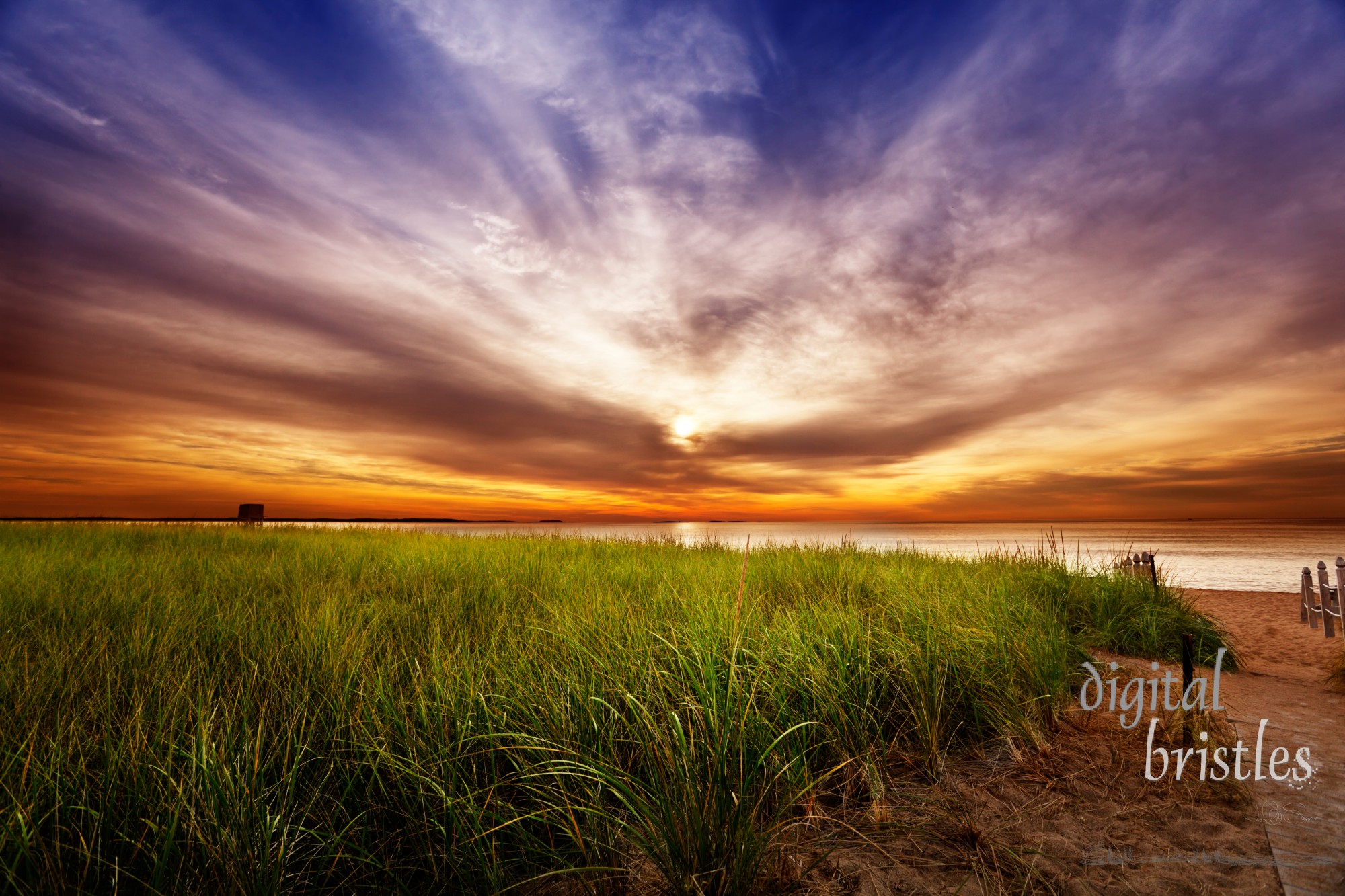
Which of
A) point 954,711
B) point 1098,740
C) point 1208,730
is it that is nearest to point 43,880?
point 954,711

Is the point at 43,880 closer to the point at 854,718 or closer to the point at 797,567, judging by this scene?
the point at 854,718

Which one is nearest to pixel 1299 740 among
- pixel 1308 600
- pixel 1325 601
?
pixel 1325 601

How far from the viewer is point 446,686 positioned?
2857mm

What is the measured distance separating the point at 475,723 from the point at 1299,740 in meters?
5.19

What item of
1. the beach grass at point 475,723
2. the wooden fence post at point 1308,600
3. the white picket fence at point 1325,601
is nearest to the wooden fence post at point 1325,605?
the white picket fence at point 1325,601

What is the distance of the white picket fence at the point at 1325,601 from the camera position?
7.86m

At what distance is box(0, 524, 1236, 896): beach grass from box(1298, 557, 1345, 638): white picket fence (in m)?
3.76

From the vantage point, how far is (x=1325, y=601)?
352 inches

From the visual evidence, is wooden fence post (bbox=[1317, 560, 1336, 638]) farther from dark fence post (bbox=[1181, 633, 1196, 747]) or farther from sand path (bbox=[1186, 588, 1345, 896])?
dark fence post (bbox=[1181, 633, 1196, 747])

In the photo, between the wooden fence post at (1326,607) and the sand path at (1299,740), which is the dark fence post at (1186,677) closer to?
the sand path at (1299,740)

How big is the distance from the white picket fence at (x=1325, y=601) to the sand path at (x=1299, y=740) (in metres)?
0.50

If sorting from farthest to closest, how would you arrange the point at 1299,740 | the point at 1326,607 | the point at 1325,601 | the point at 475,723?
the point at 1326,607 < the point at 1325,601 < the point at 1299,740 < the point at 475,723

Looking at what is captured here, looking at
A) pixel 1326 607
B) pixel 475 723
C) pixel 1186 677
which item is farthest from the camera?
pixel 1326 607

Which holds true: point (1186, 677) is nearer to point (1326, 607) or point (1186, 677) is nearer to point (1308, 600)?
point (1326, 607)
